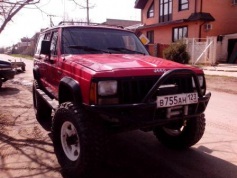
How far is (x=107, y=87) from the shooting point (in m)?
3.32

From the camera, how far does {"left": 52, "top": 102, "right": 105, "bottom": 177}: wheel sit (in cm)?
331

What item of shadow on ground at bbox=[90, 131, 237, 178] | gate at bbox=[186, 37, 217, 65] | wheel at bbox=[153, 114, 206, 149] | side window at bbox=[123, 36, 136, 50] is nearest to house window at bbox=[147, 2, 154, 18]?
gate at bbox=[186, 37, 217, 65]

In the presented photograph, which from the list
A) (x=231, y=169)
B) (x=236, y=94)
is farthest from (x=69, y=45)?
(x=236, y=94)

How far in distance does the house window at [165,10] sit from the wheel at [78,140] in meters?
26.9

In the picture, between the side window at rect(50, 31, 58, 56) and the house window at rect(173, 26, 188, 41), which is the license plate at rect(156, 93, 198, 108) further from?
the house window at rect(173, 26, 188, 41)

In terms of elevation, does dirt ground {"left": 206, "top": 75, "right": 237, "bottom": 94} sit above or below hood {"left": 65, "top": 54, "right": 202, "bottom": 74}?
below

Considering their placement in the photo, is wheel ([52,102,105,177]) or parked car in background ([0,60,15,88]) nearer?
wheel ([52,102,105,177])

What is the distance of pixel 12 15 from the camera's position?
687 centimetres

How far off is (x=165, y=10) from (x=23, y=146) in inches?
1081

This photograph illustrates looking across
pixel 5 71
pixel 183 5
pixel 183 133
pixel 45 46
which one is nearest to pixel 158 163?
pixel 183 133

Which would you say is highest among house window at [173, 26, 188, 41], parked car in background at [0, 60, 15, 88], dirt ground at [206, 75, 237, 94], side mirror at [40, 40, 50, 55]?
house window at [173, 26, 188, 41]

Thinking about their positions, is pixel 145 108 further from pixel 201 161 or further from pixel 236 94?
pixel 236 94

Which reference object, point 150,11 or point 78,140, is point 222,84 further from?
point 150,11

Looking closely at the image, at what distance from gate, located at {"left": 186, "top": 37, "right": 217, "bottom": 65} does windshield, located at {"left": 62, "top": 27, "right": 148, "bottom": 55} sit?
56.8 feet
